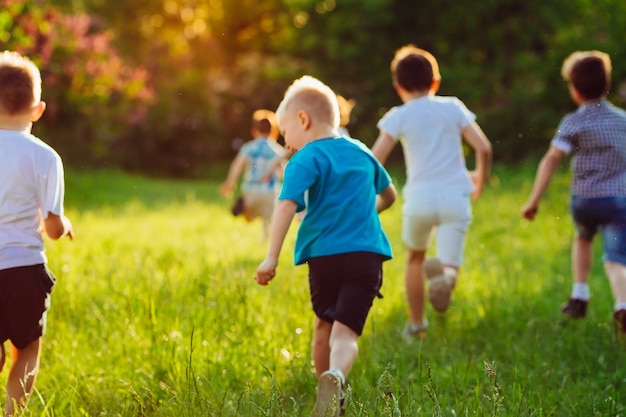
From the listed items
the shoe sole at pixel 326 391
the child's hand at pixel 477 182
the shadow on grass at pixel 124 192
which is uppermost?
the child's hand at pixel 477 182

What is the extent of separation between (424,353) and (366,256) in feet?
4.16

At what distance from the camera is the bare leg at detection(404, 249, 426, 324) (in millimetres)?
5293

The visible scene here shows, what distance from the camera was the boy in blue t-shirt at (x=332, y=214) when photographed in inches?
143

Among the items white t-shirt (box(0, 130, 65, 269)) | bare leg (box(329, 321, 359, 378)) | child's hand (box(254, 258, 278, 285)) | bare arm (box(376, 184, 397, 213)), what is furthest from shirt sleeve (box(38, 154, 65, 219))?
bare arm (box(376, 184, 397, 213))

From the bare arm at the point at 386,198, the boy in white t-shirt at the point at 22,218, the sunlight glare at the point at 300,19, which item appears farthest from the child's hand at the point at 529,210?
the sunlight glare at the point at 300,19

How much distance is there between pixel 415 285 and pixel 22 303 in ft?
8.33

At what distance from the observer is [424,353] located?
→ 4.78 meters

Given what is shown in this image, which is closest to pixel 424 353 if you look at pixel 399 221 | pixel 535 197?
pixel 535 197

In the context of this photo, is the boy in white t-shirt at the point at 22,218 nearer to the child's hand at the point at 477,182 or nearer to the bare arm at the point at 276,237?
the bare arm at the point at 276,237

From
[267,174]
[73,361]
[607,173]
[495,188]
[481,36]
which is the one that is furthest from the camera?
[481,36]

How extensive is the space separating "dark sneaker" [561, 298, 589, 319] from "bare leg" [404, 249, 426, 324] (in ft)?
2.99

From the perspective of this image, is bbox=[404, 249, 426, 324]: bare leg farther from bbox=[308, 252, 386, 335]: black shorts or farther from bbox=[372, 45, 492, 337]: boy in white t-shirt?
bbox=[308, 252, 386, 335]: black shorts

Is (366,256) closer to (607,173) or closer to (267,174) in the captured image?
(607,173)

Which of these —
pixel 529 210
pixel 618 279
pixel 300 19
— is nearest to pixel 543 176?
pixel 529 210
